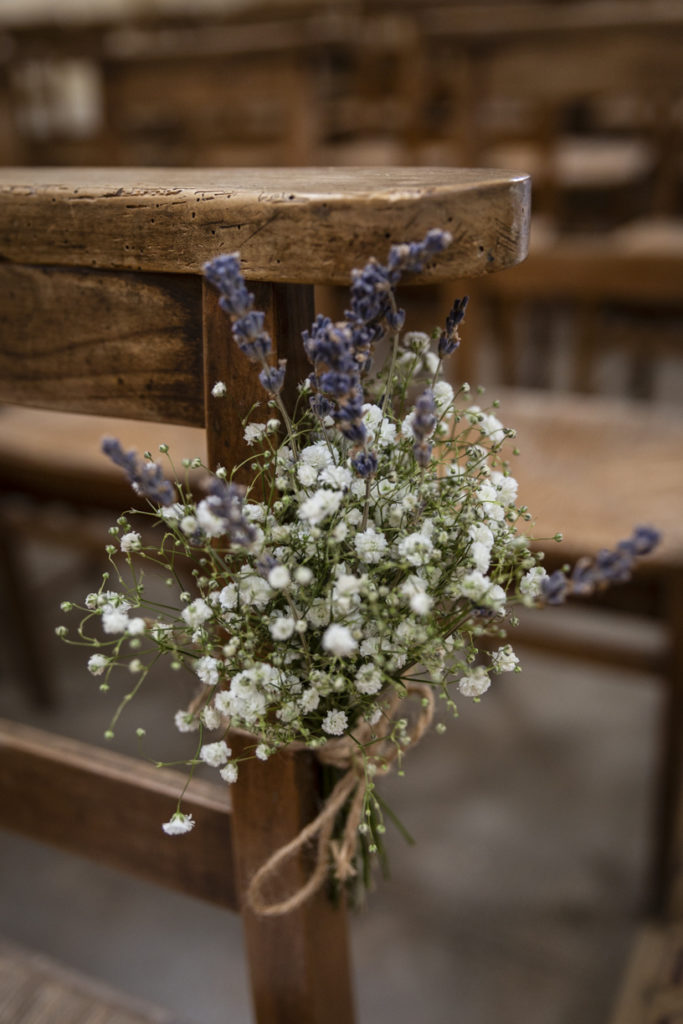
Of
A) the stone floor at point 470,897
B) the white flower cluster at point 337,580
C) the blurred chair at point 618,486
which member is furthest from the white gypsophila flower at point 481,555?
the stone floor at point 470,897

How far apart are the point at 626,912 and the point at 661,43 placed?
167cm

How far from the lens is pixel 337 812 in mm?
676

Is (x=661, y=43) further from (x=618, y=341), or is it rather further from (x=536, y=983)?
(x=536, y=983)

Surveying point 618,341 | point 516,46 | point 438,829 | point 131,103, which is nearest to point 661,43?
point 516,46

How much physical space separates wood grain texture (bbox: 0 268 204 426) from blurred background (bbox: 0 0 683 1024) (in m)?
0.69

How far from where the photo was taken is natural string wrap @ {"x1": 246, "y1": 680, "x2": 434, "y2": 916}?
2.05ft

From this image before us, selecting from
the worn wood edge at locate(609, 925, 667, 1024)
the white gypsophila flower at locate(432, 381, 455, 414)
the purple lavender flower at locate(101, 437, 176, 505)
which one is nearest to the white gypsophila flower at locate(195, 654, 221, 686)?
the purple lavender flower at locate(101, 437, 176, 505)

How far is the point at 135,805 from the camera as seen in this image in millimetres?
795

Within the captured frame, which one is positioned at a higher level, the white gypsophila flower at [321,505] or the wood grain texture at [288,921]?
the white gypsophila flower at [321,505]

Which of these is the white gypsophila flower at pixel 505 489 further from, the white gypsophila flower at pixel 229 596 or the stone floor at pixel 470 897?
the stone floor at pixel 470 897

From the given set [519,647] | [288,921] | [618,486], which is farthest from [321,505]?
[519,647]

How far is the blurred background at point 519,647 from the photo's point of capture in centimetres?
137

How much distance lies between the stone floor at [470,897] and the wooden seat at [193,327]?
619 mm

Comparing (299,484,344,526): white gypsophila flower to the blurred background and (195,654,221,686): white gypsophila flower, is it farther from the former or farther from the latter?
the blurred background
